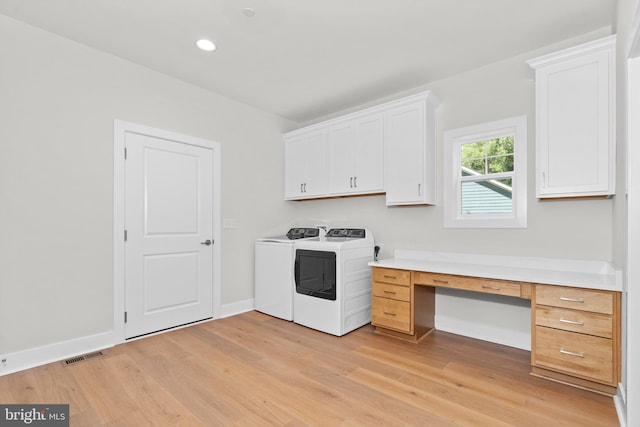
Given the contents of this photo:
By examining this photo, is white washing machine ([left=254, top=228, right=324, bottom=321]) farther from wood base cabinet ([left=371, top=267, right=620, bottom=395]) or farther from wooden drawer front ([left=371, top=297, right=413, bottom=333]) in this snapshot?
wood base cabinet ([left=371, top=267, right=620, bottom=395])

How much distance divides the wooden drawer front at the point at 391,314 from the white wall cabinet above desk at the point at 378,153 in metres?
1.05

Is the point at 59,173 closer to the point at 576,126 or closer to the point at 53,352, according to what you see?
the point at 53,352

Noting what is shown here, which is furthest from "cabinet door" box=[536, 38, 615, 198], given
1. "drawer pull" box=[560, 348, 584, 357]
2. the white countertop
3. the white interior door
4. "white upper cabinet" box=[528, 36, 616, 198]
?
the white interior door

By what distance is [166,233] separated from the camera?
11.0ft

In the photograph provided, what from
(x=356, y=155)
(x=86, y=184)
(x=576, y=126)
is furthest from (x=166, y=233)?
(x=576, y=126)

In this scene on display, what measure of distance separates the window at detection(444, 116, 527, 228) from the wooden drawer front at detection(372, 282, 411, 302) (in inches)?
34.7

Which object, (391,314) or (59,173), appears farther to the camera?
(391,314)

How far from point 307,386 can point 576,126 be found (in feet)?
9.14

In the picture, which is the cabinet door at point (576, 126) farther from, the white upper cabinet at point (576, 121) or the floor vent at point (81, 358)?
the floor vent at point (81, 358)

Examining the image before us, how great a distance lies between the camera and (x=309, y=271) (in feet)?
11.6

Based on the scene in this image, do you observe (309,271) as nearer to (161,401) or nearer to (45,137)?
(161,401)

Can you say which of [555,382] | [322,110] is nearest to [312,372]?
[555,382]

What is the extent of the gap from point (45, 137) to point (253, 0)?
2046mm

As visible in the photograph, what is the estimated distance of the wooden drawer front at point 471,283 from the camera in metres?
2.44
